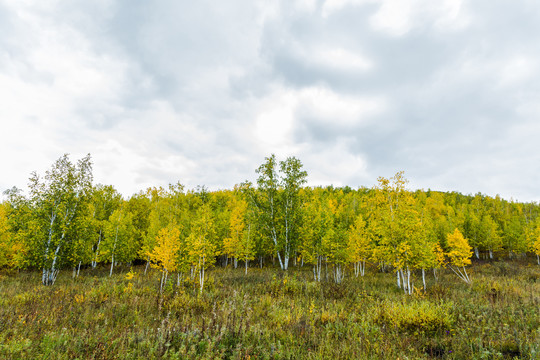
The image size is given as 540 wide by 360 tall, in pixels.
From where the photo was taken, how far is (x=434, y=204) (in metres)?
59.1

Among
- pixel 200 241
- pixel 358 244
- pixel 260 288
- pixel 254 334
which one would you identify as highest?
pixel 200 241

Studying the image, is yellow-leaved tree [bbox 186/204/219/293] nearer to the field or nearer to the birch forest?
the birch forest

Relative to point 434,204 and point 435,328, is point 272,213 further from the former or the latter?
point 434,204

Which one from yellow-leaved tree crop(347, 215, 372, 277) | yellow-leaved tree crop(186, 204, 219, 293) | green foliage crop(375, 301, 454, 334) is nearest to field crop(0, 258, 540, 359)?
green foliage crop(375, 301, 454, 334)

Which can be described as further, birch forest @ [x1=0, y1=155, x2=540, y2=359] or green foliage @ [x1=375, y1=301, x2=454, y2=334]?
green foliage @ [x1=375, y1=301, x2=454, y2=334]

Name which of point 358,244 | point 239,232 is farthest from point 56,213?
point 358,244

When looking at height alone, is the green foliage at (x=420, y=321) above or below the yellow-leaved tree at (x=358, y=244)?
below

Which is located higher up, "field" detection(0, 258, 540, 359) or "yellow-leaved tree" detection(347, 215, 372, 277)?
"yellow-leaved tree" detection(347, 215, 372, 277)

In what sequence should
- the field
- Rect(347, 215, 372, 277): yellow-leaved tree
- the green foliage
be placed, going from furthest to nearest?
Rect(347, 215, 372, 277): yellow-leaved tree
the green foliage
the field

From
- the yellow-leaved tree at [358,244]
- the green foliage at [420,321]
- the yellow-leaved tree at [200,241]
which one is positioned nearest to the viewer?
the green foliage at [420,321]

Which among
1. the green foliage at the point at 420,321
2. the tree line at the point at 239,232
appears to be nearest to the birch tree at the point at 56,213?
the tree line at the point at 239,232

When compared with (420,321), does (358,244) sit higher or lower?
higher

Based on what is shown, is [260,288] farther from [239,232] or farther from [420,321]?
[239,232]

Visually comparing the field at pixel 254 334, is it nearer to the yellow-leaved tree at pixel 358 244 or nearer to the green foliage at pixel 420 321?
the green foliage at pixel 420 321
